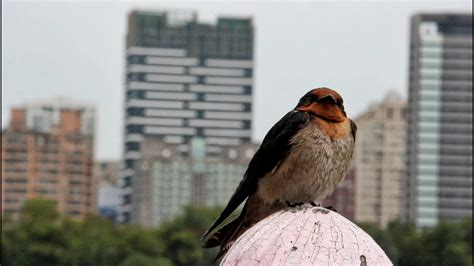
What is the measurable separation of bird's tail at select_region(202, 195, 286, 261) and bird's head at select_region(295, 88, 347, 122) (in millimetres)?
436

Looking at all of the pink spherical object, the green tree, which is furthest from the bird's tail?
the green tree

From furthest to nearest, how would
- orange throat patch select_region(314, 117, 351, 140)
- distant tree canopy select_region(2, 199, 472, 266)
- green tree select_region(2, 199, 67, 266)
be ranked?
green tree select_region(2, 199, 67, 266) < distant tree canopy select_region(2, 199, 472, 266) < orange throat patch select_region(314, 117, 351, 140)

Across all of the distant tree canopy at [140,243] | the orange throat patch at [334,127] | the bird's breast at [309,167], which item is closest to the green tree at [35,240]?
the distant tree canopy at [140,243]

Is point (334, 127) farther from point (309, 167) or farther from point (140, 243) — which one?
point (140, 243)

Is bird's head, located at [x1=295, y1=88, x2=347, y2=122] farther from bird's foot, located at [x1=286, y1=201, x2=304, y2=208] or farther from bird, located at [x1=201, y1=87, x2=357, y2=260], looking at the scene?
bird's foot, located at [x1=286, y1=201, x2=304, y2=208]

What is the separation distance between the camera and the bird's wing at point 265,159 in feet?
34.3

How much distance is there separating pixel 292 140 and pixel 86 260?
95.6 meters

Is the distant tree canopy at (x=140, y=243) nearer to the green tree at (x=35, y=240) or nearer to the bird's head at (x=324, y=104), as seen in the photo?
the green tree at (x=35, y=240)

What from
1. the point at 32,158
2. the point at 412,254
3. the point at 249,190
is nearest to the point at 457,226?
the point at 412,254

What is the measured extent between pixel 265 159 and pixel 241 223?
32cm

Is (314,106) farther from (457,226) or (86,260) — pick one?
(457,226)

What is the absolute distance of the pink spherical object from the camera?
9086 millimetres

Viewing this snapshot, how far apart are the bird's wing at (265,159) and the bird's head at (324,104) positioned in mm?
192

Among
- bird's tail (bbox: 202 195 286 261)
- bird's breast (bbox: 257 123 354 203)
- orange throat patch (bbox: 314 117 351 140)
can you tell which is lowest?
bird's tail (bbox: 202 195 286 261)
